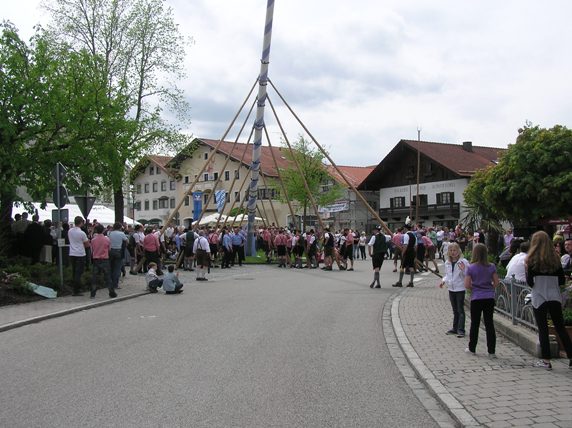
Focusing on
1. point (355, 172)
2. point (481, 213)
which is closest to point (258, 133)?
point (481, 213)

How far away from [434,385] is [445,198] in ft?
175

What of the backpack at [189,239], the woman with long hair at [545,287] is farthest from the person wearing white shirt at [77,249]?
the woman with long hair at [545,287]

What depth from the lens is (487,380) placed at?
6.70 meters

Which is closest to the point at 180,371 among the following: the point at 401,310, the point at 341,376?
the point at 341,376

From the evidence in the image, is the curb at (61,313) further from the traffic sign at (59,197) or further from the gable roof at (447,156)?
the gable roof at (447,156)

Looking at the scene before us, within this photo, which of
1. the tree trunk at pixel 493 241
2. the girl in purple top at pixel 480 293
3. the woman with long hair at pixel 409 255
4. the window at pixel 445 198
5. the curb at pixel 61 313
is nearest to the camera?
the girl in purple top at pixel 480 293

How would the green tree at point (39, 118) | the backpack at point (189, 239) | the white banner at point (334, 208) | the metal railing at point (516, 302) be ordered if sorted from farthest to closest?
the white banner at point (334, 208) < the backpack at point (189, 239) < the green tree at point (39, 118) < the metal railing at point (516, 302)

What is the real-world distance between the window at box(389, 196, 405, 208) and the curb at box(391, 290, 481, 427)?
54.2 meters

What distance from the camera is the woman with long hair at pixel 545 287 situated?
23.7 ft

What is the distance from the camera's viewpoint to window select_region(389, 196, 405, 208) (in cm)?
6388

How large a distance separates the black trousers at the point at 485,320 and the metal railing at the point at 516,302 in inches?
22.4

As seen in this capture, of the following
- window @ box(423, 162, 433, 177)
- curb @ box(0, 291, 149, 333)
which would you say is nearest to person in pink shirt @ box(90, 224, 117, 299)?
curb @ box(0, 291, 149, 333)

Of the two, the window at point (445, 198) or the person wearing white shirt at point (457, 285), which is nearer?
the person wearing white shirt at point (457, 285)

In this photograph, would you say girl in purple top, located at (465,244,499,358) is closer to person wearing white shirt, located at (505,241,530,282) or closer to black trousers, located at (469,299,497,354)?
black trousers, located at (469,299,497,354)
